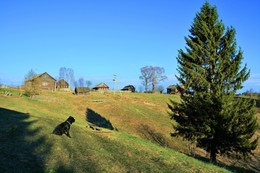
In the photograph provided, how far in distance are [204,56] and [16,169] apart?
18.3m

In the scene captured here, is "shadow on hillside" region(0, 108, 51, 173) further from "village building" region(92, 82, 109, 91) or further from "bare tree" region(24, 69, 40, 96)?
"village building" region(92, 82, 109, 91)

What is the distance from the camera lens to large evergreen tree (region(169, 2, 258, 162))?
20.7 metres

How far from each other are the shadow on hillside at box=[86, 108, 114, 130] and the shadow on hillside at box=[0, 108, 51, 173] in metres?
24.2

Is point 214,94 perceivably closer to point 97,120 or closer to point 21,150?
point 21,150

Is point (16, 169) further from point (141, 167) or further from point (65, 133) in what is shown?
point (65, 133)

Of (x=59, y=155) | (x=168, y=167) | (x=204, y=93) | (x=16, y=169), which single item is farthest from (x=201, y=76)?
(x=16, y=169)

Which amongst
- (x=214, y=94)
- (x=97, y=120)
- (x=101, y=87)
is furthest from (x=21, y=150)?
(x=101, y=87)

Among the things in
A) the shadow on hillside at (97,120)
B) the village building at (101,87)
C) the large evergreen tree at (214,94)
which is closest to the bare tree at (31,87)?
the shadow on hillside at (97,120)

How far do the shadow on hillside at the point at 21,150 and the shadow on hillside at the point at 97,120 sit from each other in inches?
955

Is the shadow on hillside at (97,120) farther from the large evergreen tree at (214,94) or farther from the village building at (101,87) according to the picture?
the village building at (101,87)

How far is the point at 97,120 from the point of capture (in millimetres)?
42438

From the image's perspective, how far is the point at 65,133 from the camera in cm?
1551

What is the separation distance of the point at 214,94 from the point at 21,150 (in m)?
15.3

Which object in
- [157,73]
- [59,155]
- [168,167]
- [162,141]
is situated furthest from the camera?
[157,73]
